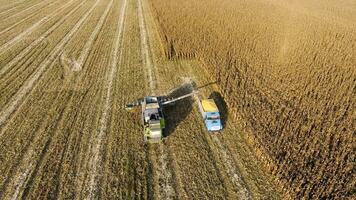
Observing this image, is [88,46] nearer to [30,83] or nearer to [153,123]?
[30,83]

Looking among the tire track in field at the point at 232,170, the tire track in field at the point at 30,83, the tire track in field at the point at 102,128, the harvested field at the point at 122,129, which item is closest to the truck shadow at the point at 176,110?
the harvested field at the point at 122,129

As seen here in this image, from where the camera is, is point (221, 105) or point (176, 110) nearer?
point (176, 110)

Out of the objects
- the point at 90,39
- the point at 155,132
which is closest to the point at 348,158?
the point at 155,132

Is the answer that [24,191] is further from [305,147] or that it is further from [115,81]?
[305,147]

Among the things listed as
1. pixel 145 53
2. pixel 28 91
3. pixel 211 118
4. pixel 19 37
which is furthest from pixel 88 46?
pixel 211 118

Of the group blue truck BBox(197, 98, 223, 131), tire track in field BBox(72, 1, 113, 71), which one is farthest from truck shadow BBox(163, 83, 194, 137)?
tire track in field BBox(72, 1, 113, 71)
